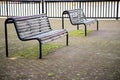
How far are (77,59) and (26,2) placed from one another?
11324 mm

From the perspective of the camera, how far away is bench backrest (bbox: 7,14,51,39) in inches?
267

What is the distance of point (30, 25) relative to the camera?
7.30m

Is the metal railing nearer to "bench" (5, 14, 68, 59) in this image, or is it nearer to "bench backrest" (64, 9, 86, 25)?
"bench backrest" (64, 9, 86, 25)

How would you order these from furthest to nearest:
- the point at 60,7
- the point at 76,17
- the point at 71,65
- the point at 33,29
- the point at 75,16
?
the point at 60,7 → the point at 76,17 → the point at 75,16 → the point at 33,29 → the point at 71,65

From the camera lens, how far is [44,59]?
21.8ft

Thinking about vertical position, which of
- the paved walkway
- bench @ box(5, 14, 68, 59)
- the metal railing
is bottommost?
the paved walkway

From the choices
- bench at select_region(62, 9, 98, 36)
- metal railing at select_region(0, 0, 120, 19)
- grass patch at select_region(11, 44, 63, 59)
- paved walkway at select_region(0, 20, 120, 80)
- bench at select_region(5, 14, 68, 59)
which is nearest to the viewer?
paved walkway at select_region(0, 20, 120, 80)

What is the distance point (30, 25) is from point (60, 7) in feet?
32.4

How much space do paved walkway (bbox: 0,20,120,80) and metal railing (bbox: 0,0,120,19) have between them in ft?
26.3

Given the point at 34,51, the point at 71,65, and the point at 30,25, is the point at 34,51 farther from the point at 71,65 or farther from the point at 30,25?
the point at 71,65

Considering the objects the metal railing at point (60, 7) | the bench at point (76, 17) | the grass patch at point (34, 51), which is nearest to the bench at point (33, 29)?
the grass patch at point (34, 51)

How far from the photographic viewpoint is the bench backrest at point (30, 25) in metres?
6.78

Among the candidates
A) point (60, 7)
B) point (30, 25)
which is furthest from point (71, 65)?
point (60, 7)

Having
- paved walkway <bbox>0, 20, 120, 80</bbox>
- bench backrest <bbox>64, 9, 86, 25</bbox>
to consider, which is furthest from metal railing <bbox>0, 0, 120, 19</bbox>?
paved walkway <bbox>0, 20, 120, 80</bbox>
